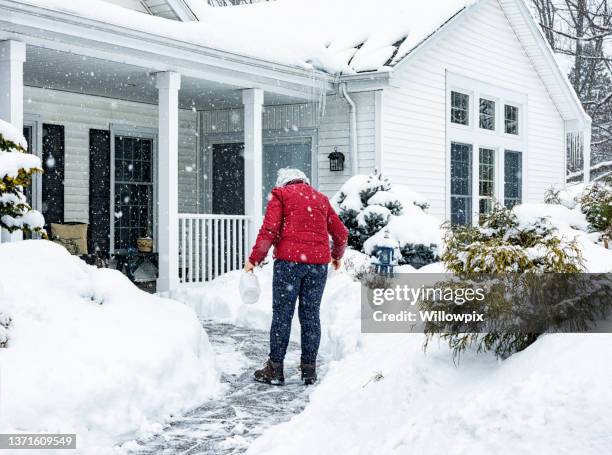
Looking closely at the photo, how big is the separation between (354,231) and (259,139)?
6.62 feet

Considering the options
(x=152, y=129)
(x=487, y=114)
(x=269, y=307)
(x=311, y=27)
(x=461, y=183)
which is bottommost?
(x=269, y=307)

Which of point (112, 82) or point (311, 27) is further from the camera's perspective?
point (311, 27)

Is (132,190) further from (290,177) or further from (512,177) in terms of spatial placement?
(512,177)

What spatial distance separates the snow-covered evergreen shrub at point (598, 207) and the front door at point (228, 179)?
6201 millimetres

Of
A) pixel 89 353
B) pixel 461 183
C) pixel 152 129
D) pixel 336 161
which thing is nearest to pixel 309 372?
pixel 89 353

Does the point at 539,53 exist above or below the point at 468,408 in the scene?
above

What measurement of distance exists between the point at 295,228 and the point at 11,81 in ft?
13.4

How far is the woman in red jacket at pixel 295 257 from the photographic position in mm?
6176

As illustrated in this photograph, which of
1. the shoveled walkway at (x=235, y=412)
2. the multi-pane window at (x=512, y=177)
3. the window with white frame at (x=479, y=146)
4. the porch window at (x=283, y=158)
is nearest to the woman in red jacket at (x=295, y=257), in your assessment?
the shoveled walkway at (x=235, y=412)

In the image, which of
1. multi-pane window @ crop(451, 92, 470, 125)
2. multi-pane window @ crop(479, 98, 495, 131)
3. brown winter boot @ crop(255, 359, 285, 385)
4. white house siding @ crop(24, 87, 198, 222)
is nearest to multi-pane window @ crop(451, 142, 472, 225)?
multi-pane window @ crop(451, 92, 470, 125)

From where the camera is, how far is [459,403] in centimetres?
396

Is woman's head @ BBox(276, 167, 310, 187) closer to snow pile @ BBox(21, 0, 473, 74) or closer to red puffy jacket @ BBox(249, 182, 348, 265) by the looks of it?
red puffy jacket @ BBox(249, 182, 348, 265)

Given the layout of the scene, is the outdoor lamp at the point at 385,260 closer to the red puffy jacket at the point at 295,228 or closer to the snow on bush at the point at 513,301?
the red puffy jacket at the point at 295,228

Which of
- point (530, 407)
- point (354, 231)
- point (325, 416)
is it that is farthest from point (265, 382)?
point (354, 231)
